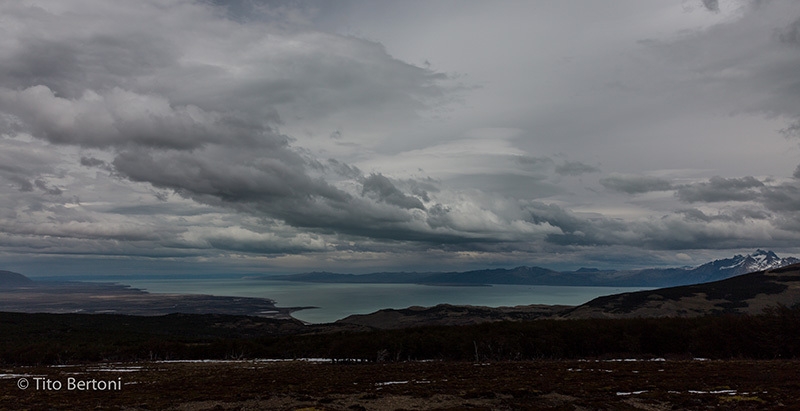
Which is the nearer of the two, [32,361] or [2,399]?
[2,399]

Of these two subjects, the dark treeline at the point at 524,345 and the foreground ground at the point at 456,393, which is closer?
the foreground ground at the point at 456,393

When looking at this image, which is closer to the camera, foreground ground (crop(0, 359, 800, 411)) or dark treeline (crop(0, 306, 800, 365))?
foreground ground (crop(0, 359, 800, 411))

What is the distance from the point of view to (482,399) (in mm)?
32312

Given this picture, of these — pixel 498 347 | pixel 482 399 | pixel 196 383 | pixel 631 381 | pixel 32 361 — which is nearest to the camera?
pixel 482 399

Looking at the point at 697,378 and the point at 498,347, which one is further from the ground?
the point at 697,378

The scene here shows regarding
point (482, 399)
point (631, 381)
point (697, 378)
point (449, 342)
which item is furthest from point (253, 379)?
point (449, 342)

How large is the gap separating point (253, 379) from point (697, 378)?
47045 millimetres

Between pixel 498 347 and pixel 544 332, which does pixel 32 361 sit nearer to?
pixel 498 347

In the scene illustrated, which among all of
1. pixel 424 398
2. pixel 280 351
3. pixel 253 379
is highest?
pixel 424 398

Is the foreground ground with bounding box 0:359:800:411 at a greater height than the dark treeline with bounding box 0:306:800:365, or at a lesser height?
greater

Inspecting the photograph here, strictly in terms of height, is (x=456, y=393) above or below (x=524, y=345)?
above

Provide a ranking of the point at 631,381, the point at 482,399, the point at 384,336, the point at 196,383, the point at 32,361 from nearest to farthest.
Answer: the point at 482,399, the point at 631,381, the point at 196,383, the point at 32,361, the point at 384,336

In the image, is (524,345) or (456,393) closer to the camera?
(456,393)

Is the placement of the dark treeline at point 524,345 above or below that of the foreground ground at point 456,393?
below
